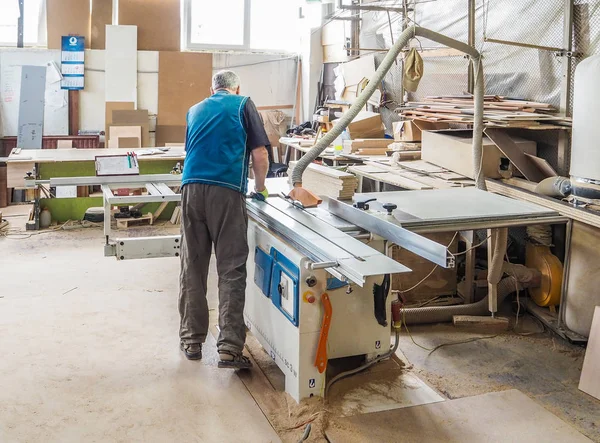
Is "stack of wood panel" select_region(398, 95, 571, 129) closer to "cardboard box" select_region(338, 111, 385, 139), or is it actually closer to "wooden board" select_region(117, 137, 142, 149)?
"cardboard box" select_region(338, 111, 385, 139)

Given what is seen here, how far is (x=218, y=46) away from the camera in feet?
26.2

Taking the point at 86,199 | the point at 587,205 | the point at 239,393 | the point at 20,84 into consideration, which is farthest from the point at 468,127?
the point at 20,84

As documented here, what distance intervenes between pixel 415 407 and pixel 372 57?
409 centimetres

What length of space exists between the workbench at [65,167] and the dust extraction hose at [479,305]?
2.93 metres

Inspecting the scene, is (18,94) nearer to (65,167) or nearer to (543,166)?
(65,167)

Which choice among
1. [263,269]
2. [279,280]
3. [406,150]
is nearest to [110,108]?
[406,150]

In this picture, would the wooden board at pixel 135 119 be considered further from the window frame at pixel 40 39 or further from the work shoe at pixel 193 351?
the work shoe at pixel 193 351

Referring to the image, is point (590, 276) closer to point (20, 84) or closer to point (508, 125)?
point (508, 125)

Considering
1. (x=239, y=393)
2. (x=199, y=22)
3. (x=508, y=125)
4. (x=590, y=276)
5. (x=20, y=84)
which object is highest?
(x=199, y=22)

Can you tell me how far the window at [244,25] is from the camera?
25.8 feet

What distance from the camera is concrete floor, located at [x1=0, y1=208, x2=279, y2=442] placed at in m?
2.56

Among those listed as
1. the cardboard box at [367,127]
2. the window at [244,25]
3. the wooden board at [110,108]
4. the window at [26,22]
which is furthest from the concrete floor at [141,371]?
the window at [244,25]

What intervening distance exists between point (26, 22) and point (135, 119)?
5.19 feet

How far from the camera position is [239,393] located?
2861 millimetres
